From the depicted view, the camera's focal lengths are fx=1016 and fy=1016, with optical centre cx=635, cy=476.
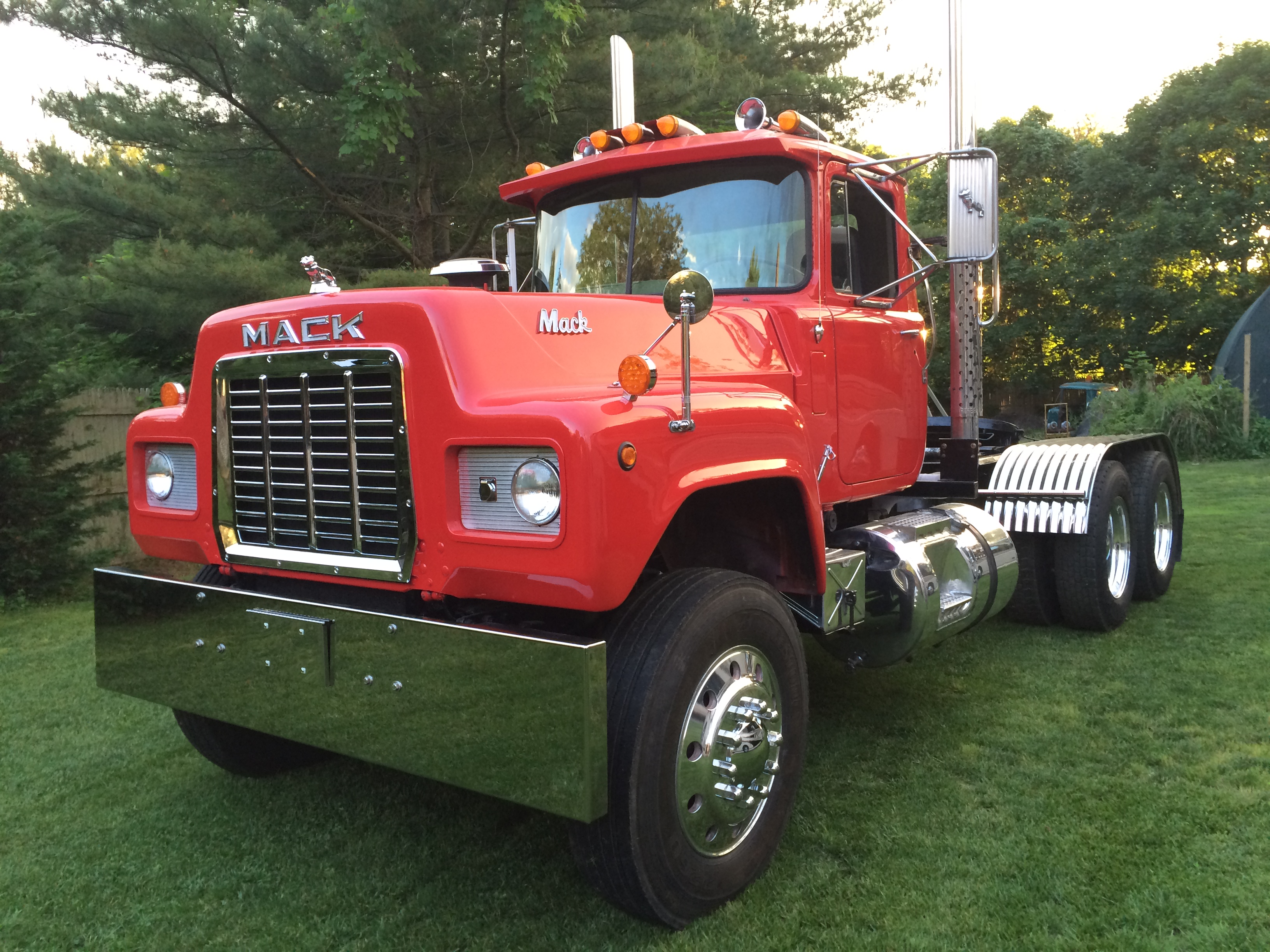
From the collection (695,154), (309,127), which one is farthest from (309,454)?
(309,127)

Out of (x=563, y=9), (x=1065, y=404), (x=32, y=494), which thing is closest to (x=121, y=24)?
(x=563, y=9)

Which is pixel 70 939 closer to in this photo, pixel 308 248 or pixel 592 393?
pixel 592 393

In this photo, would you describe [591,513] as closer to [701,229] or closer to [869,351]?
[701,229]

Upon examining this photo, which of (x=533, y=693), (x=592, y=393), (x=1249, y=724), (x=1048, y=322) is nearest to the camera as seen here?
(x=533, y=693)

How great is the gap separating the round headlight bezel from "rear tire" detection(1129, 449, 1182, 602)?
214 inches

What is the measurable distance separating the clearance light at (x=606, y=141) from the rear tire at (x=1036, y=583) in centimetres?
323

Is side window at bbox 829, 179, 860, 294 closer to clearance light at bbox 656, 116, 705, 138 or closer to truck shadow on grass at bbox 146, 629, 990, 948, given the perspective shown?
clearance light at bbox 656, 116, 705, 138

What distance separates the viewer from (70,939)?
298 cm

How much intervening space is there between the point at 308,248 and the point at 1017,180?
25.4m

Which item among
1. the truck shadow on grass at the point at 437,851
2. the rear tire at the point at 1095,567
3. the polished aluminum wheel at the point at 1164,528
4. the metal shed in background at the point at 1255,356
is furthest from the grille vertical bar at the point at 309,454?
the metal shed in background at the point at 1255,356

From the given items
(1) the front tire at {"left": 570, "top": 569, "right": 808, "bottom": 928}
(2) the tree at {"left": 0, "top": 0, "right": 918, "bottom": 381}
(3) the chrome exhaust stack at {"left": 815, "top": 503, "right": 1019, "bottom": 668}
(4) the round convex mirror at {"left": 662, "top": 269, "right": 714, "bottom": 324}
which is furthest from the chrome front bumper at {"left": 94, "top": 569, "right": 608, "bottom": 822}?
(2) the tree at {"left": 0, "top": 0, "right": 918, "bottom": 381}

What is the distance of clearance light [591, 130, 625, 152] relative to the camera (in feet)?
14.3

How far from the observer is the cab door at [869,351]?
4.20 metres

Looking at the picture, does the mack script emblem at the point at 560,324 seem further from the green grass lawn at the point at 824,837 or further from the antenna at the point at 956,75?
the antenna at the point at 956,75
